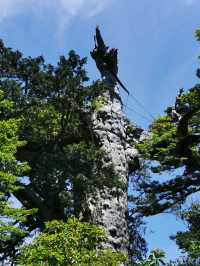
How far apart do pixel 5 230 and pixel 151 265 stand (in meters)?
3.39

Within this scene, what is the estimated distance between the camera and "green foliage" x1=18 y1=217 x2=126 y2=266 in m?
10.2

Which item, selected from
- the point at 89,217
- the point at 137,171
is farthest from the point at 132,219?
the point at 89,217

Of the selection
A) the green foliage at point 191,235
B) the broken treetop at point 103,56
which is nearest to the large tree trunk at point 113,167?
the broken treetop at point 103,56

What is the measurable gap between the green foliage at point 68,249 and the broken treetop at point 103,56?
1273cm

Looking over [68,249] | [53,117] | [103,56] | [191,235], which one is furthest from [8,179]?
[103,56]

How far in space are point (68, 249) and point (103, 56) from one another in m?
13.9

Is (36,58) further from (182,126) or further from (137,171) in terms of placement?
(137,171)

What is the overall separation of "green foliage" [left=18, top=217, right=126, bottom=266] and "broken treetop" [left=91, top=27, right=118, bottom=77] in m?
12.7

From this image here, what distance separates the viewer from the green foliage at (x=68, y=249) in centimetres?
1024

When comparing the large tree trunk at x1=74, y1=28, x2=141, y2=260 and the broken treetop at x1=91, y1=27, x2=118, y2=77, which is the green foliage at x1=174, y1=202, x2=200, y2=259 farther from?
the broken treetop at x1=91, y1=27, x2=118, y2=77

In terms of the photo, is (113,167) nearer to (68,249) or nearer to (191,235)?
(191,235)

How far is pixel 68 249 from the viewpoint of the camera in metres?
10.3

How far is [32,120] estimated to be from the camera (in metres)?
15.3

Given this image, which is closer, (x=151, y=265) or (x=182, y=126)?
(x=151, y=265)
